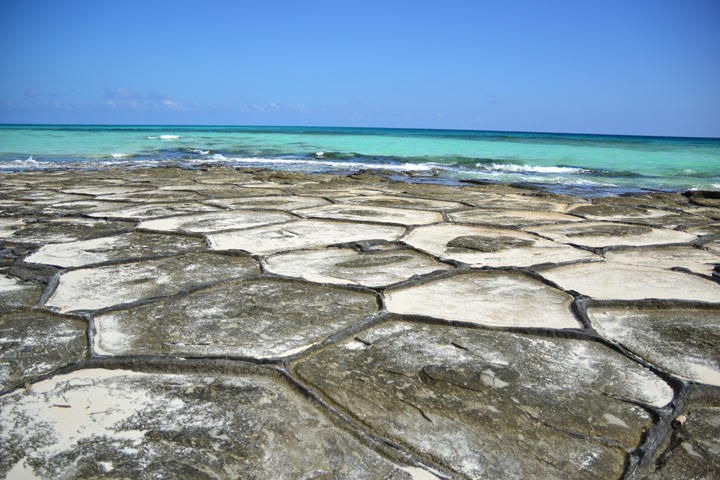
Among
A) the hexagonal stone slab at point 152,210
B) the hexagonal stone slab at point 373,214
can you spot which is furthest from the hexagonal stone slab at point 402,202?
the hexagonal stone slab at point 152,210

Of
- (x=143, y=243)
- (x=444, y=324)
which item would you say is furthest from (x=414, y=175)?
(x=444, y=324)

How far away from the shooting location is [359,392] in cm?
99

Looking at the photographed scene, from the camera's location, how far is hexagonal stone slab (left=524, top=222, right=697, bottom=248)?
2.40m

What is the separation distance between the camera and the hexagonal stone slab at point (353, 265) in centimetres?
170

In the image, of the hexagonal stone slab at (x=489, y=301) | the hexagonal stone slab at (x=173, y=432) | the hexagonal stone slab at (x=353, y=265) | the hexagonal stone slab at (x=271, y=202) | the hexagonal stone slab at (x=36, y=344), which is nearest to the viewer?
the hexagonal stone slab at (x=173, y=432)

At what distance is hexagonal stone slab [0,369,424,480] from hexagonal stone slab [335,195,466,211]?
8.51 ft

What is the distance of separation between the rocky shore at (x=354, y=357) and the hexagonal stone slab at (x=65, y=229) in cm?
3

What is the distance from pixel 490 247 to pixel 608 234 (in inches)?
31.9

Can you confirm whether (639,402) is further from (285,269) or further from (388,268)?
(285,269)

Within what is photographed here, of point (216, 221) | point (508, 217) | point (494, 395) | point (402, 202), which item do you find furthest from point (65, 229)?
point (508, 217)

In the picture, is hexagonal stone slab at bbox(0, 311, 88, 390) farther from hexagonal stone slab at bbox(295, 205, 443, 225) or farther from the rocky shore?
hexagonal stone slab at bbox(295, 205, 443, 225)

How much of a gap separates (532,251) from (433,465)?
1520mm

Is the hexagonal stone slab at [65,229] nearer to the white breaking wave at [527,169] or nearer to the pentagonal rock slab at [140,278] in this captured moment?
the pentagonal rock slab at [140,278]

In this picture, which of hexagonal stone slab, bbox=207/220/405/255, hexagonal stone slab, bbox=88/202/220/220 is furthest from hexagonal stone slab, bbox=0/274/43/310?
hexagonal stone slab, bbox=88/202/220/220
